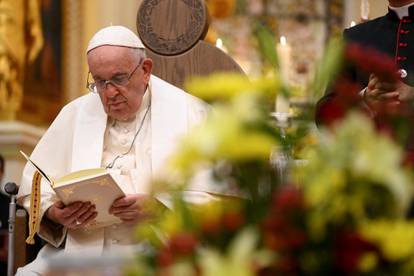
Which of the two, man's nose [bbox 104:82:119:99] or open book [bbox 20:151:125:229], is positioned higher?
man's nose [bbox 104:82:119:99]

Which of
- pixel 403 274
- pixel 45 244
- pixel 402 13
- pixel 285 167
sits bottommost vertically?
pixel 45 244

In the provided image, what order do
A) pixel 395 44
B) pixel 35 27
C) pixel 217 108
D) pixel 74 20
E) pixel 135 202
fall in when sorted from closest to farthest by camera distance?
pixel 217 108 < pixel 135 202 < pixel 395 44 < pixel 35 27 < pixel 74 20

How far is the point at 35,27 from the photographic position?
13.0 metres

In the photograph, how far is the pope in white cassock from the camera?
560 cm

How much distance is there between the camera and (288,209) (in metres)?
2.04

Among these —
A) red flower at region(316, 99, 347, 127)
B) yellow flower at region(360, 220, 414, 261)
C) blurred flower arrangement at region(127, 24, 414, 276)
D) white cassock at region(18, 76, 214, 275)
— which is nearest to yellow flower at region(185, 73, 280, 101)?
blurred flower arrangement at region(127, 24, 414, 276)

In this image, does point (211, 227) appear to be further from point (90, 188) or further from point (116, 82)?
point (116, 82)

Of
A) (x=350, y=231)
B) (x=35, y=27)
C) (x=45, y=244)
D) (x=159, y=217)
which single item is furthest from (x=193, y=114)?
(x=35, y=27)

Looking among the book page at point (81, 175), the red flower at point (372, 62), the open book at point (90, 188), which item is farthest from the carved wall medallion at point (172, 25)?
the red flower at point (372, 62)

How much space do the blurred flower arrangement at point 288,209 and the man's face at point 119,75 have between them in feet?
11.6

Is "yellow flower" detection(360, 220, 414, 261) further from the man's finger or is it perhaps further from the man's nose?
the man's nose

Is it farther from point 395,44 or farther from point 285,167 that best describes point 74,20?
point 285,167

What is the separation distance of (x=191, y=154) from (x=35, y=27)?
11168 millimetres

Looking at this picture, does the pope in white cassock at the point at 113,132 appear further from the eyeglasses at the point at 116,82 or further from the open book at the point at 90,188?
the open book at the point at 90,188
